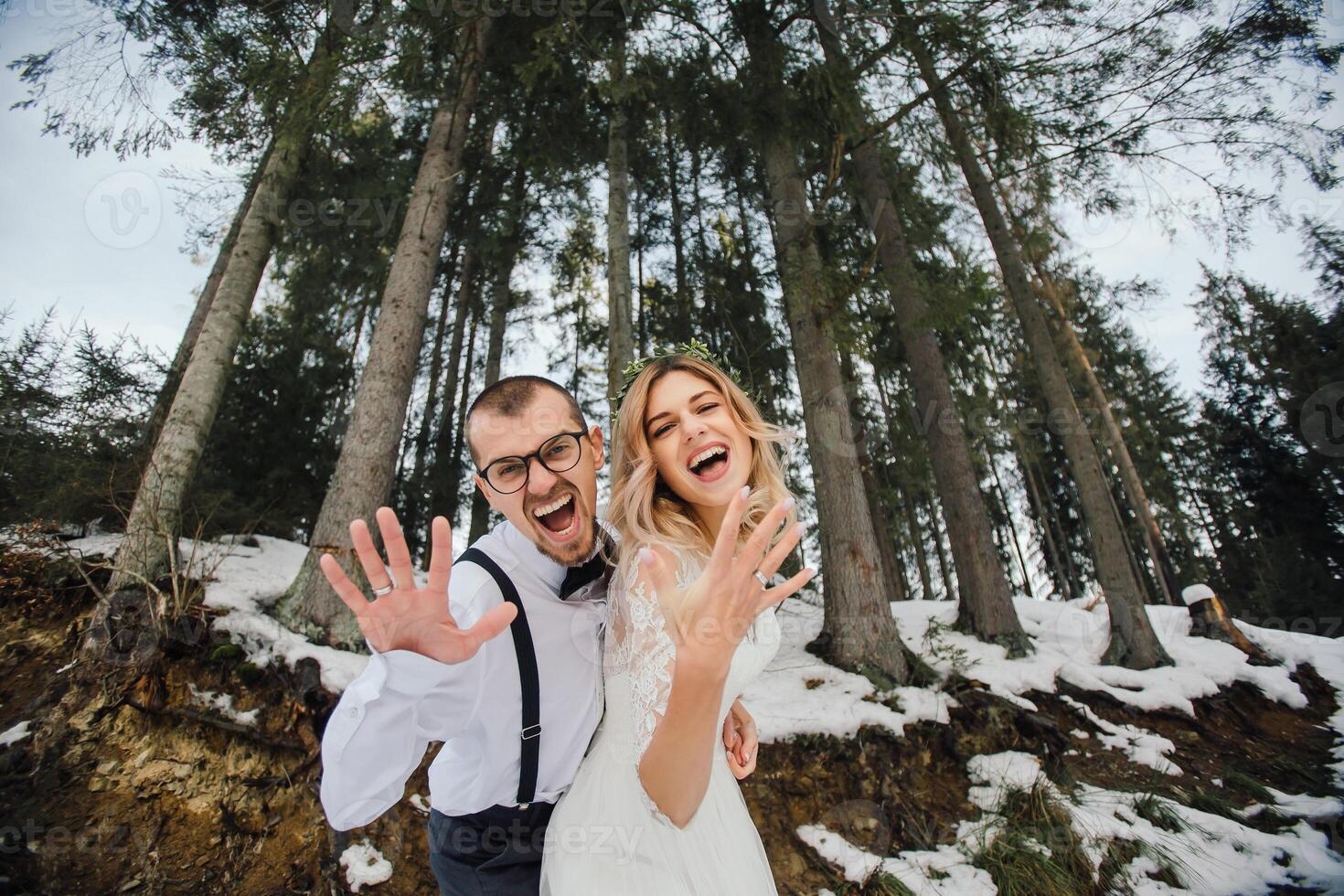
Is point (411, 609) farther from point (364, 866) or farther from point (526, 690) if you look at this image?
point (364, 866)

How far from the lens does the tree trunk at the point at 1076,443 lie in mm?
6516

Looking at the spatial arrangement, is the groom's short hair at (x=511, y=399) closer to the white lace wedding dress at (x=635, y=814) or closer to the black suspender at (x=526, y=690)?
the black suspender at (x=526, y=690)

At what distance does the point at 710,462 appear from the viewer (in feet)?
5.44

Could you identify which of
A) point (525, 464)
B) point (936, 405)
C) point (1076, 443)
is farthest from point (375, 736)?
point (1076, 443)

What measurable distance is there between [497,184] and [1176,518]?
21.5m

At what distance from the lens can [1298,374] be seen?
1608cm

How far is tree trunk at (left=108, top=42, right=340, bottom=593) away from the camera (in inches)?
164

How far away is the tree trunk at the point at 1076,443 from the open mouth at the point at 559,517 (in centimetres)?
632

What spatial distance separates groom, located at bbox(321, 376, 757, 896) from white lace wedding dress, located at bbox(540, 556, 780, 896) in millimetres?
108

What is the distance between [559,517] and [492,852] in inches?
36.0

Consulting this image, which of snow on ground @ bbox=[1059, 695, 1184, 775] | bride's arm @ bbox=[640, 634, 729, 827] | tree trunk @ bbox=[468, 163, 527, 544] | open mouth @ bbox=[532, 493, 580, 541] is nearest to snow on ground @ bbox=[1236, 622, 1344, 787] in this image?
snow on ground @ bbox=[1059, 695, 1184, 775]

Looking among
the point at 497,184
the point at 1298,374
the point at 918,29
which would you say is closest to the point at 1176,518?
the point at 1298,374

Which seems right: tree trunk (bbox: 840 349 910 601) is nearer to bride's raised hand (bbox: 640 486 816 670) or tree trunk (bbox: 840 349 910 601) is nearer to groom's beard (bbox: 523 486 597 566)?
groom's beard (bbox: 523 486 597 566)

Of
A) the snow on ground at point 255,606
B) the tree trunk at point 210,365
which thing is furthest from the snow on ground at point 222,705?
the tree trunk at point 210,365
